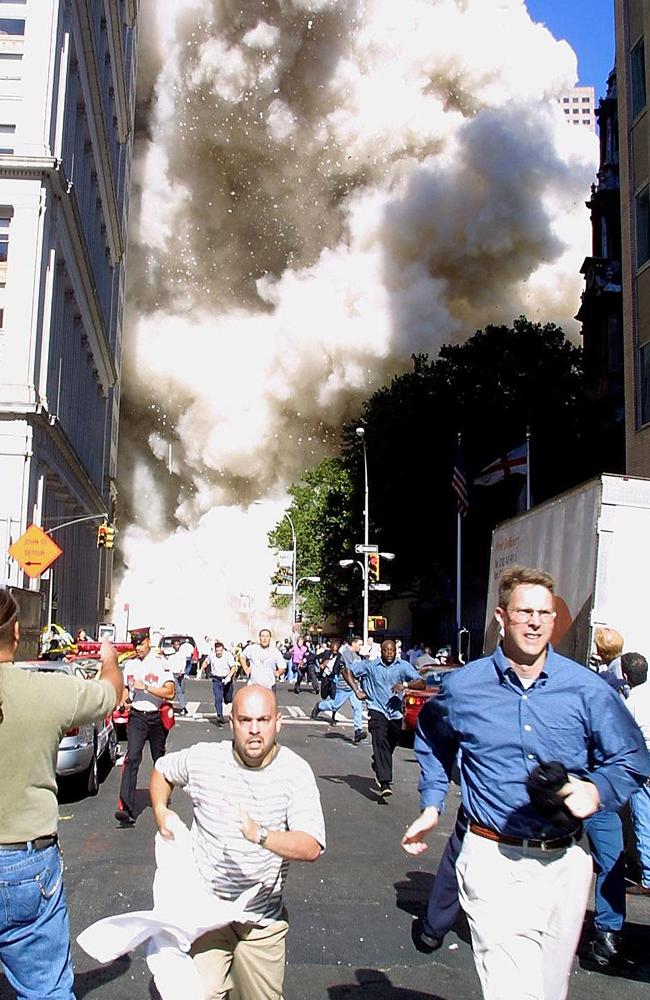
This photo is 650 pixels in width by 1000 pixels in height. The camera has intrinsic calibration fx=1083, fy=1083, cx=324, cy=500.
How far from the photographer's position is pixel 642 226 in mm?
20578

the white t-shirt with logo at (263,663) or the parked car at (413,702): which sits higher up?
the white t-shirt with logo at (263,663)

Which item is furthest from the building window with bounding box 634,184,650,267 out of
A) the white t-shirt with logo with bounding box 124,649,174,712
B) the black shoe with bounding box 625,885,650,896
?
the black shoe with bounding box 625,885,650,896

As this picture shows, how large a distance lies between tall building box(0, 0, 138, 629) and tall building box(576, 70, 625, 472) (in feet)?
62.4

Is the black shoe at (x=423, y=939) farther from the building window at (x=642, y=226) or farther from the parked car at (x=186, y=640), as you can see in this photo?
the parked car at (x=186, y=640)

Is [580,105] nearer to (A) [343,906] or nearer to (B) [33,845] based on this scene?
(A) [343,906]

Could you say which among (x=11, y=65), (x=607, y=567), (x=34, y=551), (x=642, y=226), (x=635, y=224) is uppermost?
(x=11, y=65)

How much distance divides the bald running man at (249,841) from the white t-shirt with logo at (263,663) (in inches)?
444

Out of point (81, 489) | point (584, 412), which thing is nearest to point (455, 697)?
point (584, 412)

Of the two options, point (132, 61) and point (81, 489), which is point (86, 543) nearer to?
point (81, 489)

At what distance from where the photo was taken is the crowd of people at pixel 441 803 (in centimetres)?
304

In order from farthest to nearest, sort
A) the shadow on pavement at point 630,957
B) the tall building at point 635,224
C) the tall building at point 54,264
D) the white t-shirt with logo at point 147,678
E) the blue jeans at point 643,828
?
the tall building at point 54,264
the tall building at point 635,224
the white t-shirt with logo at point 147,678
the blue jeans at point 643,828
the shadow on pavement at point 630,957

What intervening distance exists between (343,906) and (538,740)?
3190 millimetres

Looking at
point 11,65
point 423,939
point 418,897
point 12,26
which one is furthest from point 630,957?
point 12,26

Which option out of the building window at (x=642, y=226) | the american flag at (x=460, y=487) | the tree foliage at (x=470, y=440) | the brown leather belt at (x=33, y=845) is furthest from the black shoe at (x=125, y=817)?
the tree foliage at (x=470, y=440)
